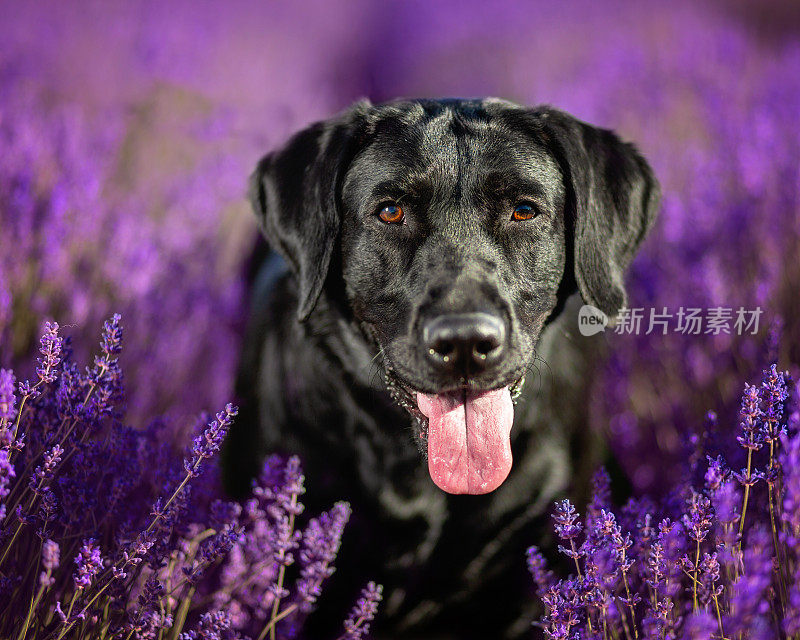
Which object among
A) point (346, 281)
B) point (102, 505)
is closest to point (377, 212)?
point (346, 281)

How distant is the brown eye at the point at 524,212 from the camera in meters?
2.07

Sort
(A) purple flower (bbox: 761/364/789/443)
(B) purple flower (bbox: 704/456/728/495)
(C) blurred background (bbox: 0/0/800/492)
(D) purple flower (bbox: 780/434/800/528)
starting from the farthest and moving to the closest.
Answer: (C) blurred background (bbox: 0/0/800/492) → (A) purple flower (bbox: 761/364/789/443) → (B) purple flower (bbox: 704/456/728/495) → (D) purple flower (bbox: 780/434/800/528)

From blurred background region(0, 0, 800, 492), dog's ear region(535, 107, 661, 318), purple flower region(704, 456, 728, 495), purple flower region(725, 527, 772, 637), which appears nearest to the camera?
purple flower region(725, 527, 772, 637)

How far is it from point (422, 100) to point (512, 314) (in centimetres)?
83

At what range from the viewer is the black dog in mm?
1998

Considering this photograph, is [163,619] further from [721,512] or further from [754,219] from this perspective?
[754,219]

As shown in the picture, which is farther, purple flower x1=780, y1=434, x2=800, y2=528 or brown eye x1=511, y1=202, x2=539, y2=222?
brown eye x1=511, y1=202, x2=539, y2=222

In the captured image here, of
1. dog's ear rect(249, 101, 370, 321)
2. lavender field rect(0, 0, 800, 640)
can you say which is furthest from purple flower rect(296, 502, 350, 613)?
dog's ear rect(249, 101, 370, 321)

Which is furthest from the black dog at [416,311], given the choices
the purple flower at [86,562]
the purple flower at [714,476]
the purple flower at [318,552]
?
the purple flower at [86,562]

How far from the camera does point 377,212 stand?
211cm

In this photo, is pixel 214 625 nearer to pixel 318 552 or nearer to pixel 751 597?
pixel 318 552

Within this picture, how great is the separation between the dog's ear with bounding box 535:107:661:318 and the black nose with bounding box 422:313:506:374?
46 centimetres

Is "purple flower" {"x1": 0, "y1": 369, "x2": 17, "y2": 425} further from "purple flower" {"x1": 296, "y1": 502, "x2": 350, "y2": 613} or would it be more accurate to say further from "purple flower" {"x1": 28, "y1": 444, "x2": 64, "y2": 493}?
"purple flower" {"x1": 296, "y1": 502, "x2": 350, "y2": 613}

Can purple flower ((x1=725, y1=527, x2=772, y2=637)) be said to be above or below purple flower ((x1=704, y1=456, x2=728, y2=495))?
below
